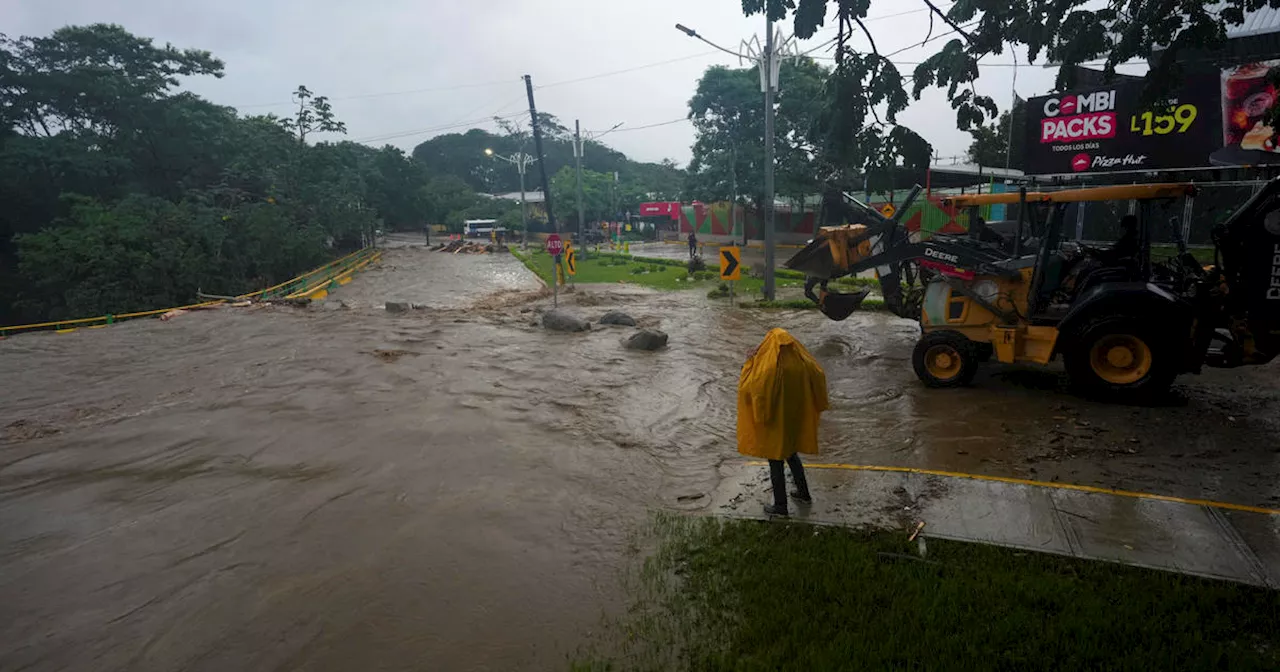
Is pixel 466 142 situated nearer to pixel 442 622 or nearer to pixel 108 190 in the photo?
pixel 108 190

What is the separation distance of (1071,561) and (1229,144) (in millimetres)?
18617

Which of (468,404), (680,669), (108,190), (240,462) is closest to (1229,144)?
(468,404)

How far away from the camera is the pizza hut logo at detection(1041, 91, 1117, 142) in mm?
18594

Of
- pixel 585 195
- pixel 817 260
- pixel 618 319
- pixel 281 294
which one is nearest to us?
pixel 817 260

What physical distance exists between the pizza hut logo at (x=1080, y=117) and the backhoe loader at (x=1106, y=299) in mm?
12229

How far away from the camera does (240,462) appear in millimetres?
7402

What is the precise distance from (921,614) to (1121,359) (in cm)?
612

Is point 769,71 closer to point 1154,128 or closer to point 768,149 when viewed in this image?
point 768,149

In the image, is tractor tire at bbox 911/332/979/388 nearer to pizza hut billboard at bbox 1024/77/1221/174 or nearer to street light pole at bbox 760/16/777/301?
street light pole at bbox 760/16/777/301

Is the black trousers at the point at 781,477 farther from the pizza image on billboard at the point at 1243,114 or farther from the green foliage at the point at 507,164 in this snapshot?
the green foliage at the point at 507,164

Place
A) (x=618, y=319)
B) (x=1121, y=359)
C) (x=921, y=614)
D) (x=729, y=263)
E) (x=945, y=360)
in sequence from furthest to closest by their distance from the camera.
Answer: (x=729, y=263) < (x=618, y=319) < (x=945, y=360) < (x=1121, y=359) < (x=921, y=614)

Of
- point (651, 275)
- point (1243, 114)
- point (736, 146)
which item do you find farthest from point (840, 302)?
point (736, 146)

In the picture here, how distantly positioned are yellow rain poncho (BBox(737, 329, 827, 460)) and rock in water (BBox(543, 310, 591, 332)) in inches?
403

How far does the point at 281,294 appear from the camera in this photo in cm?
2494
